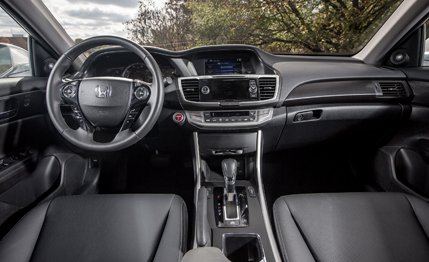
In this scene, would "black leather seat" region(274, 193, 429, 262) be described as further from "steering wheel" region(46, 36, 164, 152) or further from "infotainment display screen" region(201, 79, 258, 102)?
"steering wheel" region(46, 36, 164, 152)

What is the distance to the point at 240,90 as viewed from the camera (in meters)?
1.79

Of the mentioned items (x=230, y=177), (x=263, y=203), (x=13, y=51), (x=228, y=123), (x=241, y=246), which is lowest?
(x=241, y=246)

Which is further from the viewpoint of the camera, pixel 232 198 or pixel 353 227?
pixel 232 198

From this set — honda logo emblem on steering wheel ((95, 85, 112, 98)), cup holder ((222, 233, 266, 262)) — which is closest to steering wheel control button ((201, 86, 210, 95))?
honda logo emblem on steering wheel ((95, 85, 112, 98))

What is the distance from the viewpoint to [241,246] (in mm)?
1488

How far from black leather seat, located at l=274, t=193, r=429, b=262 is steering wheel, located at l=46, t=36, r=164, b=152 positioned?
0.77 metres

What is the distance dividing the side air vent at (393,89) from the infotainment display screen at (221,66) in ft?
3.00

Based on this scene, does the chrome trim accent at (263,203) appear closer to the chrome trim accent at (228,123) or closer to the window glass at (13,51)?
the chrome trim accent at (228,123)

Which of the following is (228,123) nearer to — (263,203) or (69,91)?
(263,203)

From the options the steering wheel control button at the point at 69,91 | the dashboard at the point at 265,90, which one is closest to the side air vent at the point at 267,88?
the dashboard at the point at 265,90

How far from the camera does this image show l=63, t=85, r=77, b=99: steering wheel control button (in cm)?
147

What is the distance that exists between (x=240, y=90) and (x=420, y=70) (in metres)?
1.15

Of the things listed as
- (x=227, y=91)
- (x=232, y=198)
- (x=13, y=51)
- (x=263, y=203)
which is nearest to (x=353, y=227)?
(x=263, y=203)

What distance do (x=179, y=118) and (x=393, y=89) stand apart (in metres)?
1.35
